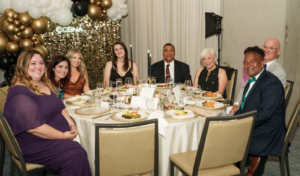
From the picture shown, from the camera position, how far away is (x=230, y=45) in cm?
511

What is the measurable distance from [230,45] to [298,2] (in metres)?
1.43

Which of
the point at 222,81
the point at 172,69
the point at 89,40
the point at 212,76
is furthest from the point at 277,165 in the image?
the point at 89,40

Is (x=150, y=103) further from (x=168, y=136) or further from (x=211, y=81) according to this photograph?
(x=211, y=81)

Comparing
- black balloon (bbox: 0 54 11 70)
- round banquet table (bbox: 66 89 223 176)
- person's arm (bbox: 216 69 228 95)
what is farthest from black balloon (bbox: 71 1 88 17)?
round banquet table (bbox: 66 89 223 176)

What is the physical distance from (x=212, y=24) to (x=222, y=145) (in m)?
3.62

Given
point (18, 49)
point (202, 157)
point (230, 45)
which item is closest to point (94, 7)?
point (18, 49)

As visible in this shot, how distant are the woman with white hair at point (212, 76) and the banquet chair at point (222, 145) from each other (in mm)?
1874

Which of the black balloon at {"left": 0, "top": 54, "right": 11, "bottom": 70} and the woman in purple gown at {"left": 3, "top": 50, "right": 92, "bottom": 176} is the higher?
the black balloon at {"left": 0, "top": 54, "right": 11, "bottom": 70}

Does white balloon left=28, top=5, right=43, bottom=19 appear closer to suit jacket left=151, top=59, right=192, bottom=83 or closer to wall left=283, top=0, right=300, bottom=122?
suit jacket left=151, top=59, right=192, bottom=83

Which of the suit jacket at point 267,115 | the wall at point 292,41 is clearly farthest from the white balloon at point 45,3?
the wall at point 292,41

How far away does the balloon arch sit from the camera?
15.1 feet

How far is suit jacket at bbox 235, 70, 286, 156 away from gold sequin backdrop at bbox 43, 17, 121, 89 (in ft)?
15.7

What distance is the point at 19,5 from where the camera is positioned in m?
4.43

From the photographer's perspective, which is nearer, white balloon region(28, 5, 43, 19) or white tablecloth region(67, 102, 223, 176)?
white tablecloth region(67, 102, 223, 176)
